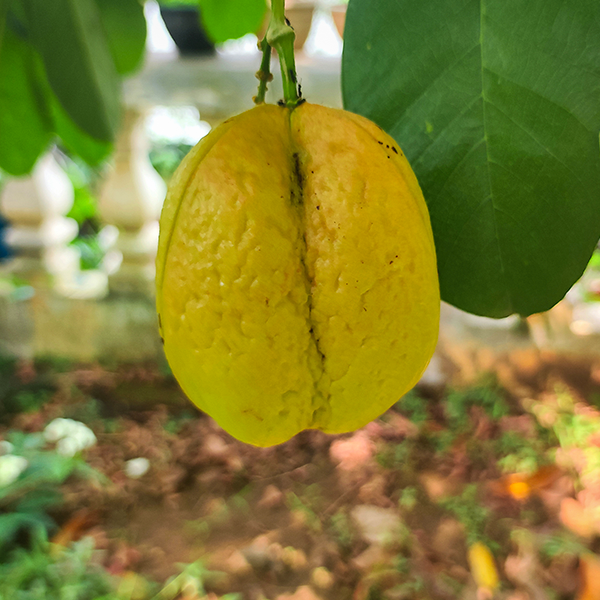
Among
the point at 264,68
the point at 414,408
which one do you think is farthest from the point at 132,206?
the point at 264,68

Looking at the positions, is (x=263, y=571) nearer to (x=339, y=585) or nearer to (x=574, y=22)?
(x=339, y=585)

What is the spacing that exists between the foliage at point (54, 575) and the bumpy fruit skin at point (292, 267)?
48.7 inches

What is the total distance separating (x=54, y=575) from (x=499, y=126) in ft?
4.82

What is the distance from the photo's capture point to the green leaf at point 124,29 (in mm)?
679

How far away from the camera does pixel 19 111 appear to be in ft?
2.40

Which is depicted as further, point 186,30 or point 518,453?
point 186,30

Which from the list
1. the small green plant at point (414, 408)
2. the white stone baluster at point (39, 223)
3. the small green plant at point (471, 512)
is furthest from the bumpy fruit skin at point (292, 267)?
the white stone baluster at point (39, 223)

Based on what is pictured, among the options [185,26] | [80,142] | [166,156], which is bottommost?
[166,156]

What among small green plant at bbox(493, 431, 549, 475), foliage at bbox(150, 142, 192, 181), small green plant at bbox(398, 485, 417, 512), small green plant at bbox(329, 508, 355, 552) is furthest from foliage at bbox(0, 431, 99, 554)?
foliage at bbox(150, 142, 192, 181)

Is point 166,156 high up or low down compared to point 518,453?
up

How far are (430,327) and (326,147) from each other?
0.43 ft

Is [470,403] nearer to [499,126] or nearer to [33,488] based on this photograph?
[33,488]

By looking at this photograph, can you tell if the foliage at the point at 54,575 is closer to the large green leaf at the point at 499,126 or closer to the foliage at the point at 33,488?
the foliage at the point at 33,488

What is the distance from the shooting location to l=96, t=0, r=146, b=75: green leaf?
68cm
